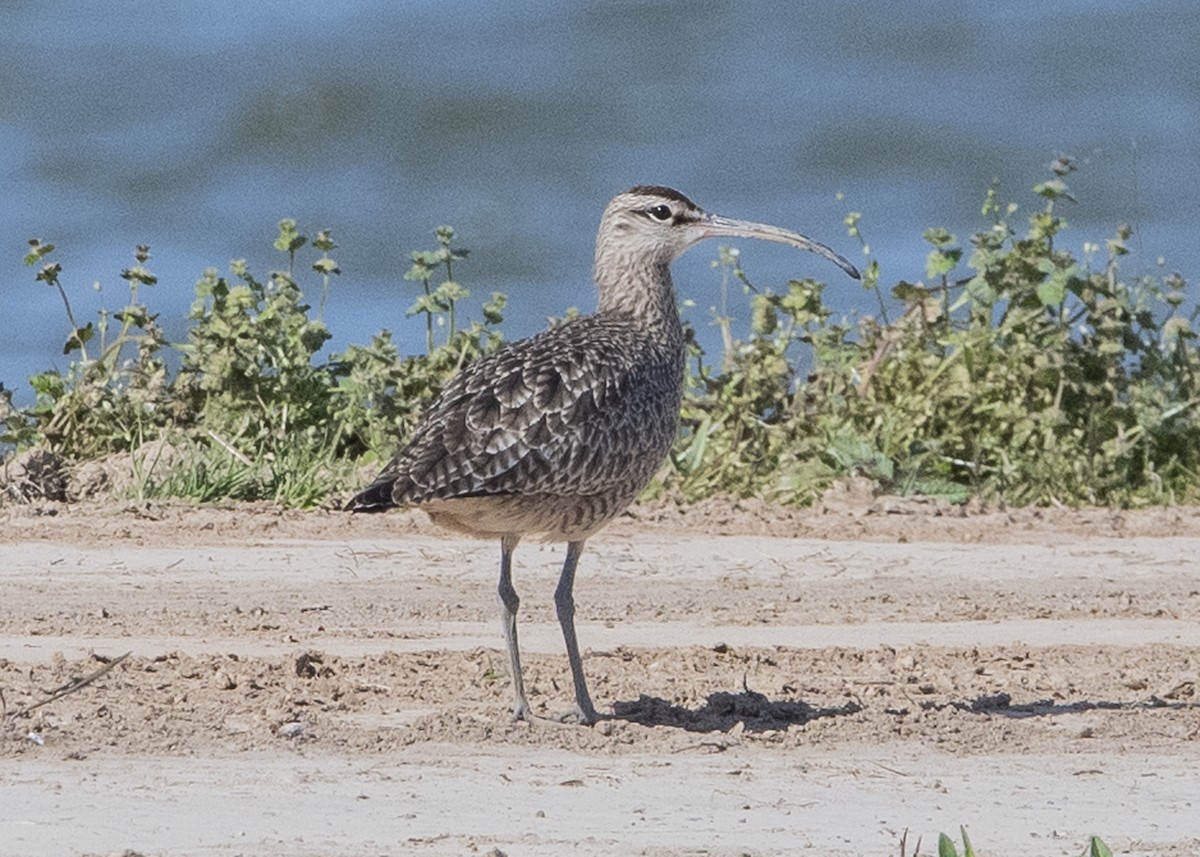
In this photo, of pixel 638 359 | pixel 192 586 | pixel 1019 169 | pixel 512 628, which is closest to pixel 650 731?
pixel 512 628

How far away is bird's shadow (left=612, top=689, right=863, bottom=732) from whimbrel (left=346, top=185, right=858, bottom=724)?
19 cm

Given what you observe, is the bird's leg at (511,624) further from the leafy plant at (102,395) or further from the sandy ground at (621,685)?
the leafy plant at (102,395)

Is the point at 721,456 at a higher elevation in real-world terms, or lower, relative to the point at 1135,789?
higher

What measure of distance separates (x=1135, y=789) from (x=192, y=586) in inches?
155

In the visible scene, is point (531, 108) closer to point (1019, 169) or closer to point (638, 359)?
point (1019, 169)

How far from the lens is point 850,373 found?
1166 centimetres

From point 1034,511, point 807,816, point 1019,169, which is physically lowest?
point 807,816

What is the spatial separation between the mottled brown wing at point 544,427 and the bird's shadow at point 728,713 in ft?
2.34

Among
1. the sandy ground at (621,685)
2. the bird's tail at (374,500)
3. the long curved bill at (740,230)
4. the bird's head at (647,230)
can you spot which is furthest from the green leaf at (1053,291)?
the bird's tail at (374,500)

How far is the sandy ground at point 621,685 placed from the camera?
6145 millimetres

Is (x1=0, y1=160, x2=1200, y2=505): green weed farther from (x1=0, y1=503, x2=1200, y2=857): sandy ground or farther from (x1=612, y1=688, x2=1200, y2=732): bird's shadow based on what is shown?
(x1=612, y1=688, x2=1200, y2=732): bird's shadow

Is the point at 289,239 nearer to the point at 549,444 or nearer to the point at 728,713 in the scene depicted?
the point at 549,444

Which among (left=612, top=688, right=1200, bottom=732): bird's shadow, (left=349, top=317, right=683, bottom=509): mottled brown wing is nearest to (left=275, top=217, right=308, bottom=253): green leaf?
(left=349, top=317, right=683, bottom=509): mottled brown wing

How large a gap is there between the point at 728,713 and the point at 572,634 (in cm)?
57
